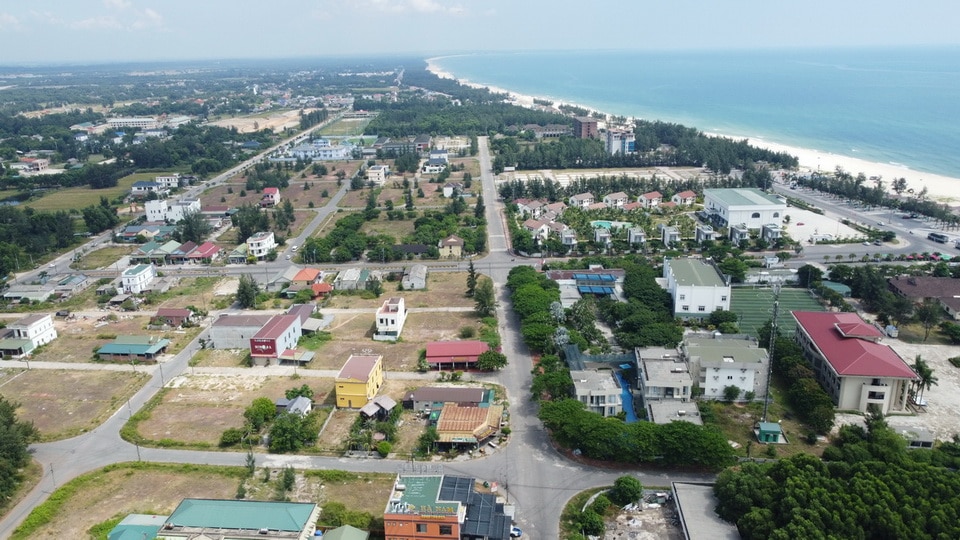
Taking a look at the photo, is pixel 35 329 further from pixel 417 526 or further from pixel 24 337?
pixel 417 526

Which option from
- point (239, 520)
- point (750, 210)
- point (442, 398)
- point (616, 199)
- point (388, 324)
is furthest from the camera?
point (616, 199)

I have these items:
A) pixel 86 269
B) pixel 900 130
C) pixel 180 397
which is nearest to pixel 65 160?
pixel 86 269

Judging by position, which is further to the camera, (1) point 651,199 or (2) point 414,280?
(1) point 651,199

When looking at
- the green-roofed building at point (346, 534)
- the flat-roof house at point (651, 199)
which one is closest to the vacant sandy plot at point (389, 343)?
the green-roofed building at point (346, 534)

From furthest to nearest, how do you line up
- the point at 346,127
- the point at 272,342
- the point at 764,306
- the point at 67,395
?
the point at 346,127, the point at 764,306, the point at 272,342, the point at 67,395

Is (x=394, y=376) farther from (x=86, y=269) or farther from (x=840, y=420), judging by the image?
(x=86, y=269)

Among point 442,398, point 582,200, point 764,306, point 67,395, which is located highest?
point 582,200

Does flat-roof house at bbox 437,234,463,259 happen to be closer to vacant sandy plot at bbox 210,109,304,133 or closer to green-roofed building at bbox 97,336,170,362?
green-roofed building at bbox 97,336,170,362

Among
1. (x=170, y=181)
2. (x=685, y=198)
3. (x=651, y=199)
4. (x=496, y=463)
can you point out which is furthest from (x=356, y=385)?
(x=170, y=181)
